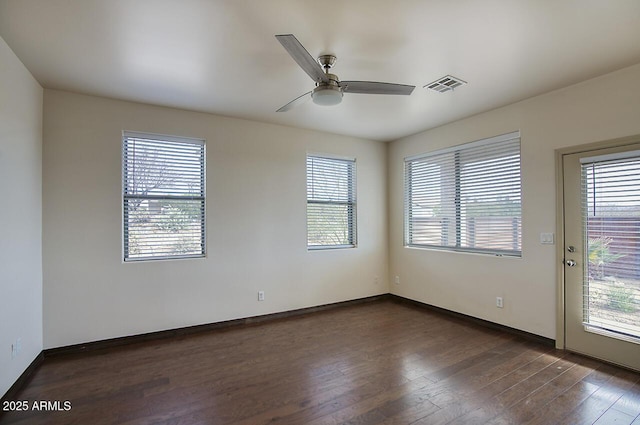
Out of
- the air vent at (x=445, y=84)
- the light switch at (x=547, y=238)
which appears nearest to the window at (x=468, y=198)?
the light switch at (x=547, y=238)

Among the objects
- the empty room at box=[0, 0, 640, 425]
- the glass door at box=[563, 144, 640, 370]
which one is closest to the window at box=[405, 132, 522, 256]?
the empty room at box=[0, 0, 640, 425]

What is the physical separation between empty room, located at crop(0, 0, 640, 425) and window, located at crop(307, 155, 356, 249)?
44 millimetres

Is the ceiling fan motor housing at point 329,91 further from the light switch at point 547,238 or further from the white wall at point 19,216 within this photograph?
the light switch at point 547,238

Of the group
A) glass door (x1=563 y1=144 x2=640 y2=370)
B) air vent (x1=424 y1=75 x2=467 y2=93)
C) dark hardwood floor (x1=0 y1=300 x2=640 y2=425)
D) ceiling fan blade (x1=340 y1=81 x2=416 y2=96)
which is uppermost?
air vent (x1=424 y1=75 x2=467 y2=93)

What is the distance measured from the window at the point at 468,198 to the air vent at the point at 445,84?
1098 mm

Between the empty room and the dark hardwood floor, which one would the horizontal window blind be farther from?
the dark hardwood floor

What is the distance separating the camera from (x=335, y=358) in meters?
2.97

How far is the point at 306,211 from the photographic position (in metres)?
4.49

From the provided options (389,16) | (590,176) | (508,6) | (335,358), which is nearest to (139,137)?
(389,16)

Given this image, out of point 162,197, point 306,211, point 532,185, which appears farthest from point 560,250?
point 162,197

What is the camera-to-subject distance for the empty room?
2.13 meters

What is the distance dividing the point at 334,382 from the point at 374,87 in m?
2.42

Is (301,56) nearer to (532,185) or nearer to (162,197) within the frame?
(162,197)

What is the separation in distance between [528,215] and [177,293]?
13.5 feet
